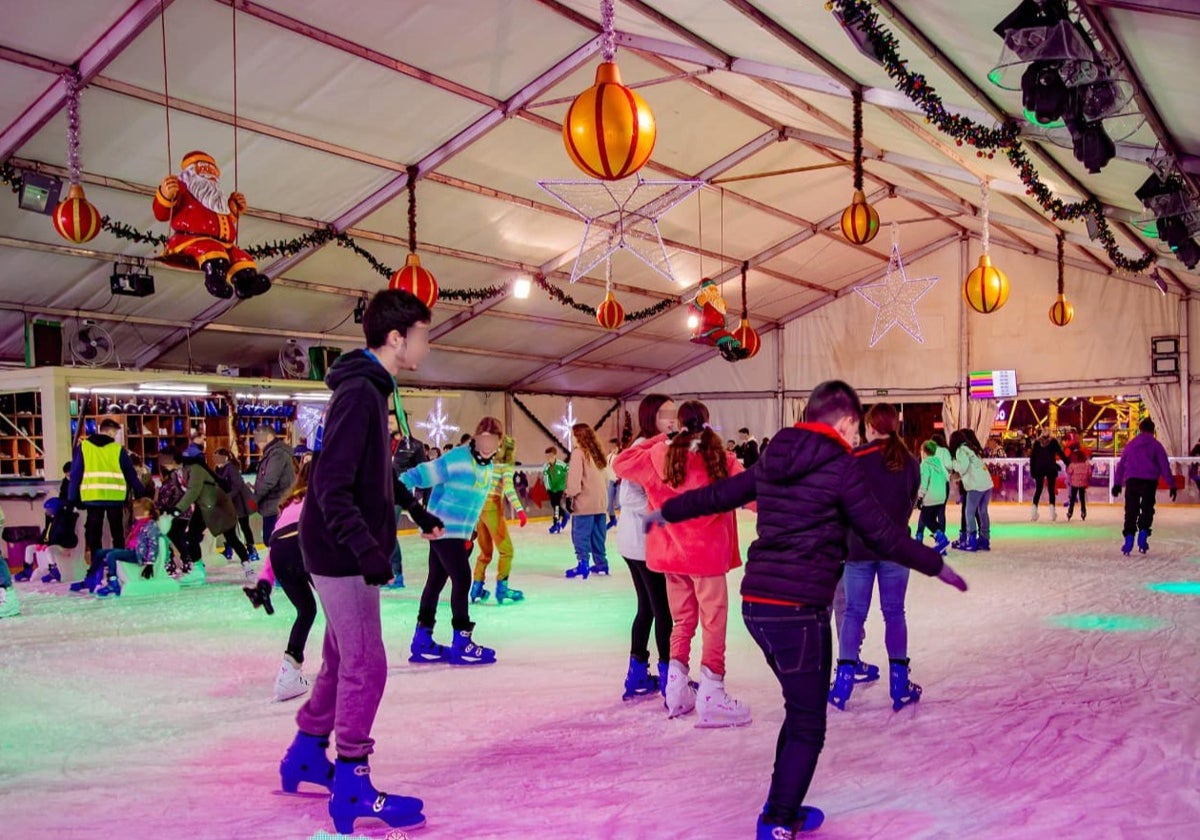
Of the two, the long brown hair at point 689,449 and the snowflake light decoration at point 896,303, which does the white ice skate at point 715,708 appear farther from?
the snowflake light decoration at point 896,303

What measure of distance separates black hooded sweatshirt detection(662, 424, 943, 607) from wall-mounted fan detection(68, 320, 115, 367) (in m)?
11.6

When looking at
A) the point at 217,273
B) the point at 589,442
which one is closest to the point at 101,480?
the point at 217,273

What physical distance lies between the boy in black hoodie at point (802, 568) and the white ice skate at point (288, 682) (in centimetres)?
231

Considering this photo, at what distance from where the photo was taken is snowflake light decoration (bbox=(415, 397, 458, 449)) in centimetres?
1695

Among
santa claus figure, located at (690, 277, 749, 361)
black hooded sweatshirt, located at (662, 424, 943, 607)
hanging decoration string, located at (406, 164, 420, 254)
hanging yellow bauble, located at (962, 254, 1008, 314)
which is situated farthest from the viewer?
santa claus figure, located at (690, 277, 749, 361)

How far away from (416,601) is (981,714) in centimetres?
422

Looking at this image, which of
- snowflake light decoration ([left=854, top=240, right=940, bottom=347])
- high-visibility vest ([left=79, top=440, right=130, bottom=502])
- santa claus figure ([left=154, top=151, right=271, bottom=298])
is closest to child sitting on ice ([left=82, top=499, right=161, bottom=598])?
→ high-visibility vest ([left=79, top=440, right=130, bottom=502])

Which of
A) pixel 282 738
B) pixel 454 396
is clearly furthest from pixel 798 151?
pixel 282 738

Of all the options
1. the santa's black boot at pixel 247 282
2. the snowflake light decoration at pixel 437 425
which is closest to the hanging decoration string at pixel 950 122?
the santa's black boot at pixel 247 282

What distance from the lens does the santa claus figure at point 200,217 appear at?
6.99m

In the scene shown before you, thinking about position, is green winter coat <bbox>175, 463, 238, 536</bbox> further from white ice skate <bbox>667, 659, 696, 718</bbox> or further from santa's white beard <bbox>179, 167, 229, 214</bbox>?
white ice skate <bbox>667, 659, 696, 718</bbox>

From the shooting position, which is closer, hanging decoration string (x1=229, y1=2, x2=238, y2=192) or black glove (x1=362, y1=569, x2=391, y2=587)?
black glove (x1=362, y1=569, x2=391, y2=587)

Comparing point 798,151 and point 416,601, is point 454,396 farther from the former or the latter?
point 416,601

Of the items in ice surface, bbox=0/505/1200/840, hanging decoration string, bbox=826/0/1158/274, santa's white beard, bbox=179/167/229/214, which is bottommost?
ice surface, bbox=0/505/1200/840
